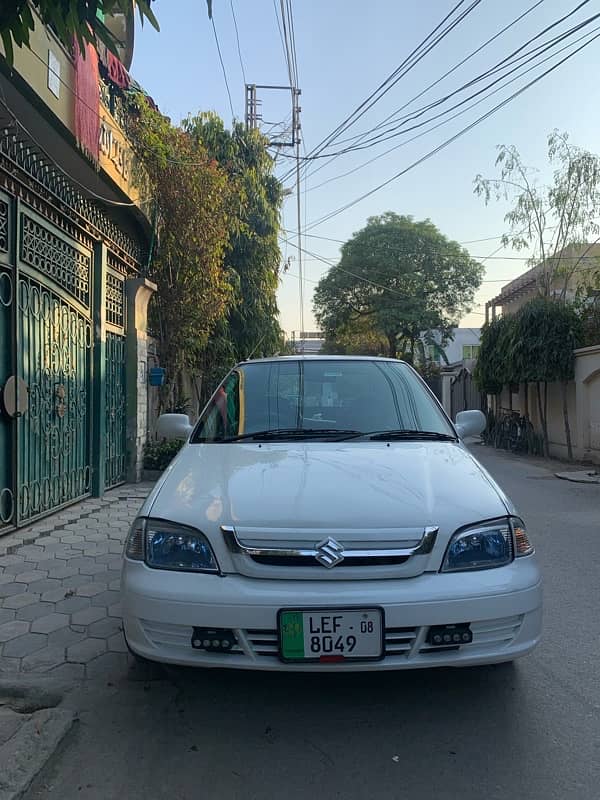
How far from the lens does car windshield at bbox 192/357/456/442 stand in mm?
3469

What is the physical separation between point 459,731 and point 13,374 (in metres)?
4.28

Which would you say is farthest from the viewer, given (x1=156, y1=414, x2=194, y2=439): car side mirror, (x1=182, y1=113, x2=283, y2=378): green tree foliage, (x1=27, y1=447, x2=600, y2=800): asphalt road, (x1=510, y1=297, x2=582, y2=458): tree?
(x1=182, y1=113, x2=283, y2=378): green tree foliage

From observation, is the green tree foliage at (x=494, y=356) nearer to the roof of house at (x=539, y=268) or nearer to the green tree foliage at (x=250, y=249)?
the roof of house at (x=539, y=268)

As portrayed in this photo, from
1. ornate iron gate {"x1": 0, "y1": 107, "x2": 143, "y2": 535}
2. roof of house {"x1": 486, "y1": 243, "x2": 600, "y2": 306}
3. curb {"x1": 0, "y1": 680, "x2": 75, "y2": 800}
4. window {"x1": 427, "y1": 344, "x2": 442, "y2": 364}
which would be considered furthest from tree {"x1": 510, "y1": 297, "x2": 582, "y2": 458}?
window {"x1": 427, "y1": 344, "x2": 442, "y2": 364}

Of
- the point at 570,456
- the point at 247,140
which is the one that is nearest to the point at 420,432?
the point at 570,456

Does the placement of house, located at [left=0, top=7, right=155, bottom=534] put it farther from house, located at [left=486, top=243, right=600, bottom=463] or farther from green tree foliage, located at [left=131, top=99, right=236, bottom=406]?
house, located at [left=486, top=243, right=600, bottom=463]

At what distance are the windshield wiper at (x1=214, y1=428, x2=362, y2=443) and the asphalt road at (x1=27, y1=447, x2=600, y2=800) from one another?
118cm

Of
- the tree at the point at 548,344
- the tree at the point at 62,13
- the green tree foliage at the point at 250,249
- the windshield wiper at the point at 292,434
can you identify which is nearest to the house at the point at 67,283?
the tree at the point at 62,13

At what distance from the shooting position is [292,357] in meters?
4.23

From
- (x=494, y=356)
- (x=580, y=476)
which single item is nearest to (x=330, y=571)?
(x=580, y=476)

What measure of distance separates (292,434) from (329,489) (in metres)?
0.82

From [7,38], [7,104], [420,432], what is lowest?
[420,432]

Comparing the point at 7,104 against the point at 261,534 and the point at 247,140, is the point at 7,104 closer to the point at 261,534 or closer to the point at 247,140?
the point at 261,534

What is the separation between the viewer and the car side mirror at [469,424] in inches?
158
